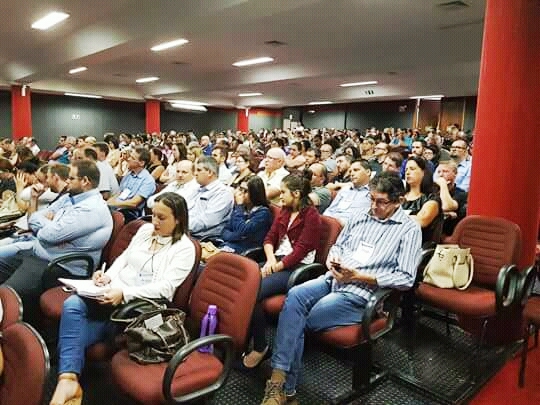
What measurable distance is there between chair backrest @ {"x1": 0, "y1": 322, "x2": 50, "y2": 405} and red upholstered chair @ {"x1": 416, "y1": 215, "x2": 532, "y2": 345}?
6.78 feet

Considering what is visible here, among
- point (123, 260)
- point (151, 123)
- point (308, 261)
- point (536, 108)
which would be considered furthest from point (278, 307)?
point (151, 123)

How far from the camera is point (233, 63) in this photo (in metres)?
10.4

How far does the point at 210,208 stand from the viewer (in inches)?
138

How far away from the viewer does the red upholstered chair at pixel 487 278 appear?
248 cm

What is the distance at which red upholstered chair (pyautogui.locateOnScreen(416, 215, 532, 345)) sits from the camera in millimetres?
2480

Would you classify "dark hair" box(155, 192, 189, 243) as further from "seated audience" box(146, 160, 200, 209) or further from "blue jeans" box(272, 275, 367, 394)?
"seated audience" box(146, 160, 200, 209)

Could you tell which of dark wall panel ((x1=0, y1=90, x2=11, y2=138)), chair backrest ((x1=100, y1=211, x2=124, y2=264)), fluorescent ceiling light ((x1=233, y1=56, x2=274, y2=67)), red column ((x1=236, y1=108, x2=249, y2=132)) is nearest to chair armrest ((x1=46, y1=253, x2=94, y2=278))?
chair backrest ((x1=100, y1=211, x2=124, y2=264))

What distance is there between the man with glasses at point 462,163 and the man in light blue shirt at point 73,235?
357 cm

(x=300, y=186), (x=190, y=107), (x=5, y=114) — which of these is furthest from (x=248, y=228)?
(x=190, y=107)

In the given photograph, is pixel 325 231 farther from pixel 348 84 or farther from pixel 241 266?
pixel 348 84

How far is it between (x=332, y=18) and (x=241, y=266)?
16.2 ft

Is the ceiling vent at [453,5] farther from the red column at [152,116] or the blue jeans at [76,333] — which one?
the red column at [152,116]

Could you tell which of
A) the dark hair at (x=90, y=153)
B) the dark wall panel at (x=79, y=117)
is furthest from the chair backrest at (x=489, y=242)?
the dark wall panel at (x=79, y=117)

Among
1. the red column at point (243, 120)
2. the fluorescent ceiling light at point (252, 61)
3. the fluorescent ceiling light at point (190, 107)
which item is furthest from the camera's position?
the red column at point (243, 120)
